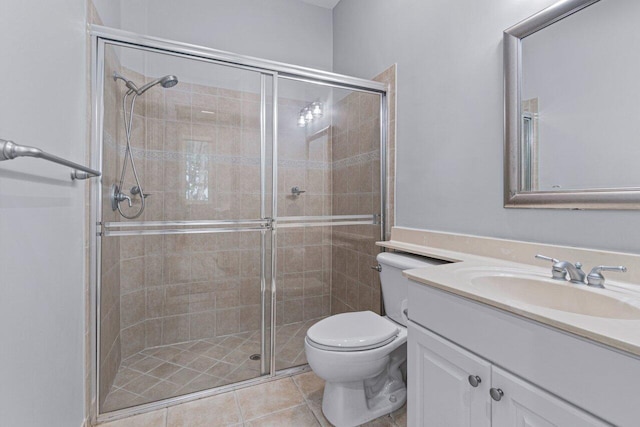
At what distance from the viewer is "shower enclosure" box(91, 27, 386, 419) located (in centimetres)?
156

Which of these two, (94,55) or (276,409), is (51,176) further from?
(276,409)

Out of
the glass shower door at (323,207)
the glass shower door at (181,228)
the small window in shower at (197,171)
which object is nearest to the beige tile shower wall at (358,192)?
the glass shower door at (323,207)

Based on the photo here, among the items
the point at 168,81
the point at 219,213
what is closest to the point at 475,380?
the point at 219,213

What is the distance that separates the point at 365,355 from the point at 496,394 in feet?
2.16

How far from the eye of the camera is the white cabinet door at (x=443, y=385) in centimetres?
84

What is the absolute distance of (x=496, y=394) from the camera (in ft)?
2.57

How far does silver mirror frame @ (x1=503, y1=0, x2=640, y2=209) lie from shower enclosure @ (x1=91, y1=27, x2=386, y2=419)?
2.97 feet

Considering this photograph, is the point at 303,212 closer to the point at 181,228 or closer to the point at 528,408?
the point at 181,228

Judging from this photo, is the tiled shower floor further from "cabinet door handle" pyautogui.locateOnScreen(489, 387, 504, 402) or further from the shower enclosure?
"cabinet door handle" pyautogui.locateOnScreen(489, 387, 504, 402)

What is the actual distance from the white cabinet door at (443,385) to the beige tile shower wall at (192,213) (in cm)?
107

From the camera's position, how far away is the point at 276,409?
159 cm

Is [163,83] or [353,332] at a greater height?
[163,83]

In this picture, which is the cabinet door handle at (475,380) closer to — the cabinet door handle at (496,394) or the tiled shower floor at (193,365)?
the cabinet door handle at (496,394)

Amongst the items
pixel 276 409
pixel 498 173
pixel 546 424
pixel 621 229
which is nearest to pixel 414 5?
pixel 498 173
